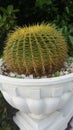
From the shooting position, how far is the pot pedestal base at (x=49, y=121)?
2367mm

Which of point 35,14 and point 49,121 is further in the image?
point 35,14

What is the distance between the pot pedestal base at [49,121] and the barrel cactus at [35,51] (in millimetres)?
429

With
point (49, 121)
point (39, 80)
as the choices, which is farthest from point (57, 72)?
point (49, 121)

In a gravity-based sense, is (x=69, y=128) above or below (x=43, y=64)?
below

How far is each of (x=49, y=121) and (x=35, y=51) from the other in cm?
62

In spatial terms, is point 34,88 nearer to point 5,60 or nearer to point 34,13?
point 5,60

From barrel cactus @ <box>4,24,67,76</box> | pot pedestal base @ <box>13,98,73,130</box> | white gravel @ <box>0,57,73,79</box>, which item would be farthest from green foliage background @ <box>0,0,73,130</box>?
barrel cactus @ <box>4,24,67,76</box>

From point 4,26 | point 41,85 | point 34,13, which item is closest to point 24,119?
point 41,85

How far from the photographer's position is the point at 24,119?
247cm

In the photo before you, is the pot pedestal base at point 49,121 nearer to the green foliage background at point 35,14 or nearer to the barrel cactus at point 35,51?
the green foliage background at point 35,14

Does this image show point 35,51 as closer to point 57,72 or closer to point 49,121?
point 57,72

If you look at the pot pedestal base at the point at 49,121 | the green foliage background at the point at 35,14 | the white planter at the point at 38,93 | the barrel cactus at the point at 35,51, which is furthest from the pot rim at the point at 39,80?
the green foliage background at the point at 35,14

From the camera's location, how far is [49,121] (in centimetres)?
240

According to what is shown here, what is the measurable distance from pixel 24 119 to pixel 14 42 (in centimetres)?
67
